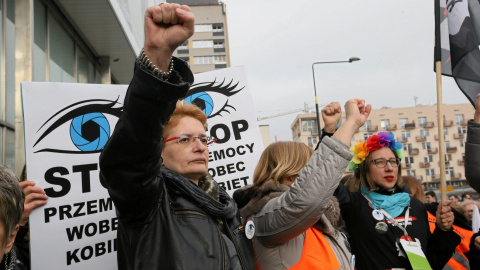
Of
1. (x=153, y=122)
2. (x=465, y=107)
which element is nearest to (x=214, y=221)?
(x=153, y=122)

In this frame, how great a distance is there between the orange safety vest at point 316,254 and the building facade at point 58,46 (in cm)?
369

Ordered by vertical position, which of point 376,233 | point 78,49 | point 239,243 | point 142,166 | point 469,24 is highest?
point 78,49

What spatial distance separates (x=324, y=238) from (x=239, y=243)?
0.63 m

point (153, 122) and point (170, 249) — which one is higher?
point (153, 122)

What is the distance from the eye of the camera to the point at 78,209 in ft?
8.84

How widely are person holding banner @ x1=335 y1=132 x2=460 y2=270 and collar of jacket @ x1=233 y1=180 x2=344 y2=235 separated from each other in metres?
0.78

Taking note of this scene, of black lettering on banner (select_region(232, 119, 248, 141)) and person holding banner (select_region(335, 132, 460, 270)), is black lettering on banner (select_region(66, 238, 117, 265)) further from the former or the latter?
person holding banner (select_region(335, 132, 460, 270))

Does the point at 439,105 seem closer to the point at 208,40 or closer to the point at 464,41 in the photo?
the point at 464,41

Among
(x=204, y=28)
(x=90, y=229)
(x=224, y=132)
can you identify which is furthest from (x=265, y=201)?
(x=204, y=28)

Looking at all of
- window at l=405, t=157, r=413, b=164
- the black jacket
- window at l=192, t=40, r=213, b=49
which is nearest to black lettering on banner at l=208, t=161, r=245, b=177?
the black jacket

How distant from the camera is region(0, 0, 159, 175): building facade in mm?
4809

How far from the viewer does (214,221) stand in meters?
1.94

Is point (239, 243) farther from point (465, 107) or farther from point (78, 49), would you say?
point (465, 107)

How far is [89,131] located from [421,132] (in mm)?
90108
